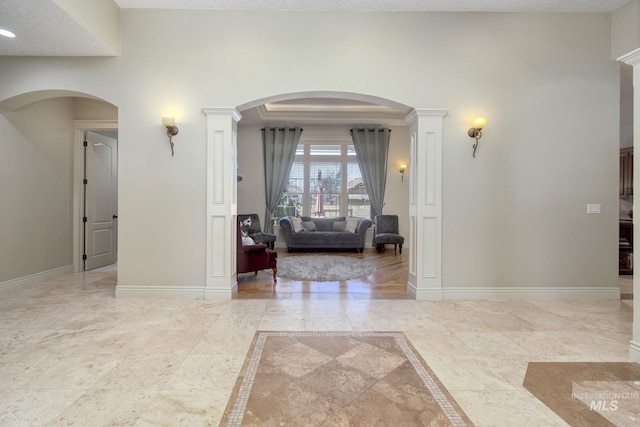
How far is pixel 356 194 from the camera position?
8.66 meters

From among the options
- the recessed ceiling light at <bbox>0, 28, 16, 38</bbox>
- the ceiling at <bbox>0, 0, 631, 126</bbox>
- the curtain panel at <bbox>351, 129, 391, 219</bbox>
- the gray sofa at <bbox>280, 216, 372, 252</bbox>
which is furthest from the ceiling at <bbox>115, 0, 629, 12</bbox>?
the gray sofa at <bbox>280, 216, 372, 252</bbox>

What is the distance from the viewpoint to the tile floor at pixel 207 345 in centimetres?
181

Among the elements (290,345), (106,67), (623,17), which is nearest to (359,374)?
(290,345)

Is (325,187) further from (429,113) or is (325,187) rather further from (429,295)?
(429,295)

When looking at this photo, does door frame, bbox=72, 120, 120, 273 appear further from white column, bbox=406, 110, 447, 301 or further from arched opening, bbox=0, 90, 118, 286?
white column, bbox=406, 110, 447, 301

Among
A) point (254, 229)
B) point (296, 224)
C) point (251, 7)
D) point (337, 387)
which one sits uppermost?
point (251, 7)

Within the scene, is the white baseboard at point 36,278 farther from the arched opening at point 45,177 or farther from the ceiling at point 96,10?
the ceiling at point 96,10

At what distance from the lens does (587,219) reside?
3.99 m

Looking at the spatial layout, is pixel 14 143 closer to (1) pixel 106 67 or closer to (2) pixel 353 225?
(1) pixel 106 67

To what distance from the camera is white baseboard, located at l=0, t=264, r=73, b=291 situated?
4173 millimetres

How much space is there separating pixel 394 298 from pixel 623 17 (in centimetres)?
431

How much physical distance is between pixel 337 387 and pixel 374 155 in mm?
6921

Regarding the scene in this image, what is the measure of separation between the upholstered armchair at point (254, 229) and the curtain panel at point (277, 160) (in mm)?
690

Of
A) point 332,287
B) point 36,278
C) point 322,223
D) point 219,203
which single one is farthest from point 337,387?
point 322,223
